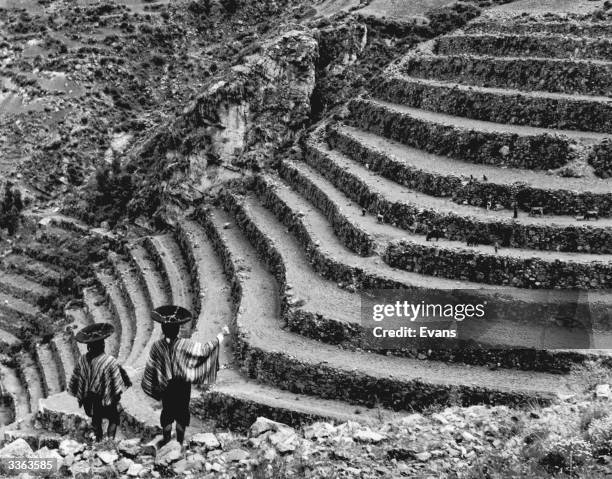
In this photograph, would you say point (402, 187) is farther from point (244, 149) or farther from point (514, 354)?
→ point (244, 149)

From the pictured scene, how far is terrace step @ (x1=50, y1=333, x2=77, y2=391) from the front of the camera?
2848cm

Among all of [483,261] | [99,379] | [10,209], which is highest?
[10,209]

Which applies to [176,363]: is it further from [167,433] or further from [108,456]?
[108,456]

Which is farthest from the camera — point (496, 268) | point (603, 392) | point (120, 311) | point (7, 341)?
point (7, 341)

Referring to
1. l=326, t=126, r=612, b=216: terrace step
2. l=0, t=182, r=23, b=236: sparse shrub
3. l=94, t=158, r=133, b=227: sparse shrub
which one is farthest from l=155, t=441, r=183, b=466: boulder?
l=0, t=182, r=23, b=236: sparse shrub

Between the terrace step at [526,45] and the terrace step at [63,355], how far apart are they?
942 inches

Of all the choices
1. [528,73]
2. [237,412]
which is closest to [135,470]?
[237,412]

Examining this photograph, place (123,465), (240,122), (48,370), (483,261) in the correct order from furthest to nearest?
(240,122) < (48,370) < (483,261) < (123,465)

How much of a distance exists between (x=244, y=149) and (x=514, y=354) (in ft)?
71.3

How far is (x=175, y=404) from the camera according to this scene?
34.1 ft

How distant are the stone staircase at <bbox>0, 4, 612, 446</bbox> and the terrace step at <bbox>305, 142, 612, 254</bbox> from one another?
0.21ft

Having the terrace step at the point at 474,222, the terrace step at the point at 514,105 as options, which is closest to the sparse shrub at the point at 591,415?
the terrace step at the point at 474,222

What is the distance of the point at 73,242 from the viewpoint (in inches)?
1510

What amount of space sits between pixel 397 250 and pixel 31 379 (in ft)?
61.1
